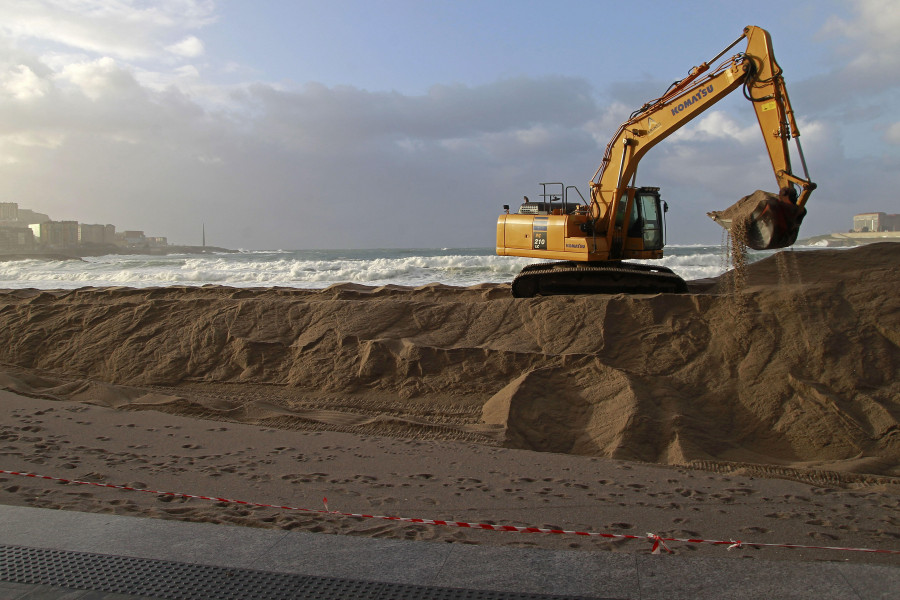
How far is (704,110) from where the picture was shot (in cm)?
943

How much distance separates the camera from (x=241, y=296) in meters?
11.2

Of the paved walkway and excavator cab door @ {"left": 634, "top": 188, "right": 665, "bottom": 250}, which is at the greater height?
excavator cab door @ {"left": 634, "top": 188, "right": 665, "bottom": 250}

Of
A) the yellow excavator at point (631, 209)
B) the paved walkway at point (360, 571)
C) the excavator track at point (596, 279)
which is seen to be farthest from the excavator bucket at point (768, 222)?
the paved walkway at point (360, 571)

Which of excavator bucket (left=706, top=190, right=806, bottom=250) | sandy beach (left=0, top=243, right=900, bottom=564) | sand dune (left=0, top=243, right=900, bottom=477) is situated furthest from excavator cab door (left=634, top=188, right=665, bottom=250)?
excavator bucket (left=706, top=190, right=806, bottom=250)

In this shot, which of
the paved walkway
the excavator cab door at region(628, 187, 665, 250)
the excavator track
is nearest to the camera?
the paved walkway

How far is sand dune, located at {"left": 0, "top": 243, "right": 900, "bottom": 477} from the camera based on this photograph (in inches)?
251

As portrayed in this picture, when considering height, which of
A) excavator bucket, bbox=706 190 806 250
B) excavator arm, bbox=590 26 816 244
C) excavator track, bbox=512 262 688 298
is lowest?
excavator track, bbox=512 262 688 298

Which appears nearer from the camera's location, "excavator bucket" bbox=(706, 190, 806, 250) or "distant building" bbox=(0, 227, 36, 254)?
"excavator bucket" bbox=(706, 190, 806, 250)

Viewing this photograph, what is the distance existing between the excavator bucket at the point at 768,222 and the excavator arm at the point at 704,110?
20cm

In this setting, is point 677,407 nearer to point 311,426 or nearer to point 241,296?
point 311,426

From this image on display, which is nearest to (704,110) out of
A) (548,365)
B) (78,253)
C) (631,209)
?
(631,209)

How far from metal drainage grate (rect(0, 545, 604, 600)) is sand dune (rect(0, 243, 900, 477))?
347 centimetres

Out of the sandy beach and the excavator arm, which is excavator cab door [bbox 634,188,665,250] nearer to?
the excavator arm

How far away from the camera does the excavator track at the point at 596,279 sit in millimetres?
10289
